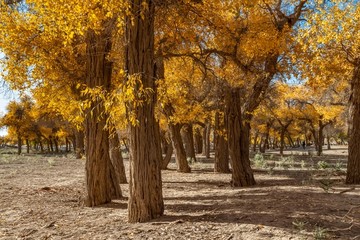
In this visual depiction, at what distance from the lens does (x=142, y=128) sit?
5.61 m

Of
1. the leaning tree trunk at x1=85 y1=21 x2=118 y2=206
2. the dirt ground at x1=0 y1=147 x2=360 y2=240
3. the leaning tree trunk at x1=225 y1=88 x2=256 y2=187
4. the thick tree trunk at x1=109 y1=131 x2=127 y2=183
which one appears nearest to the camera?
the dirt ground at x1=0 y1=147 x2=360 y2=240

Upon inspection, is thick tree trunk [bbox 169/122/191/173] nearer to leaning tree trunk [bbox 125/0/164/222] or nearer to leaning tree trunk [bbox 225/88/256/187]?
leaning tree trunk [bbox 225/88/256/187]

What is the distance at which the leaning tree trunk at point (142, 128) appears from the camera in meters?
5.60

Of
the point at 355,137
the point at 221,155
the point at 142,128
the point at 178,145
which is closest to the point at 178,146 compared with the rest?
the point at 178,145

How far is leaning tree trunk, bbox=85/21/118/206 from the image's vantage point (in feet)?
24.5

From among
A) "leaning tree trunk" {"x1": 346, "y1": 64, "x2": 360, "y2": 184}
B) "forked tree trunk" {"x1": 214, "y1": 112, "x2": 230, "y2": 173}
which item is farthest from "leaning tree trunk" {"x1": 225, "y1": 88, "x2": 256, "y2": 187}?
"forked tree trunk" {"x1": 214, "y1": 112, "x2": 230, "y2": 173}

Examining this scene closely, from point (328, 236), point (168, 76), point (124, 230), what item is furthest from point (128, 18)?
point (168, 76)

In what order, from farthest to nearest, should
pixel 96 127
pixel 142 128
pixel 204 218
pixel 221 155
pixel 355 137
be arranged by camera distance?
pixel 221 155, pixel 355 137, pixel 96 127, pixel 204 218, pixel 142 128

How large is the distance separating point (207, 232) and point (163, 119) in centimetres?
1034

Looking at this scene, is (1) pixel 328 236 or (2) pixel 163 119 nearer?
(1) pixel 328 236

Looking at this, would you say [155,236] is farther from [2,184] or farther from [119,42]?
[2,184]

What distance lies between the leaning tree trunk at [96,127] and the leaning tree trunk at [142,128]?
6.15 feet

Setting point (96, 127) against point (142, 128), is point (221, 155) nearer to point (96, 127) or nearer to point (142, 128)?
point (96, 127)

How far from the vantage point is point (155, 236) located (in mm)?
5016
